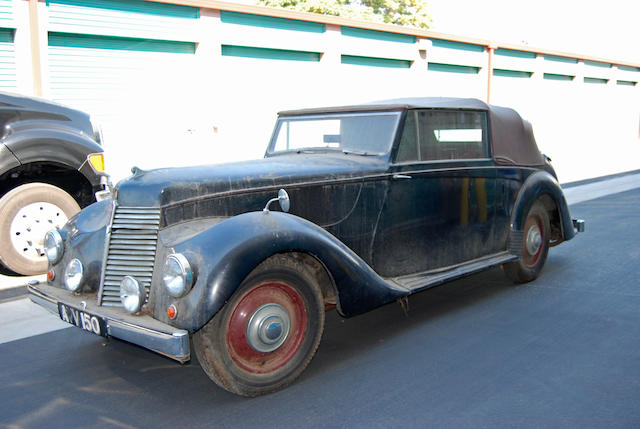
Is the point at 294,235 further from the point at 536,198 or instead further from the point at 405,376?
the point at 536,198

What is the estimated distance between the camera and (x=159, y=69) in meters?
12.4

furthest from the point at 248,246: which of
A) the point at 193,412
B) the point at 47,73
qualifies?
the point at 47,73

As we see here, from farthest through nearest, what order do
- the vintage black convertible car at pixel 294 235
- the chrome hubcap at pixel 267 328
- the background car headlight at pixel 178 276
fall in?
the chrome hubcap at pixel 267 328 → the vintage black convertible car at pixel 294 235 → the background car headlight at pixel 178 276

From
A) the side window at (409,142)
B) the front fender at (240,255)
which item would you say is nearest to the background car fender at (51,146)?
the front fender at (240,255)

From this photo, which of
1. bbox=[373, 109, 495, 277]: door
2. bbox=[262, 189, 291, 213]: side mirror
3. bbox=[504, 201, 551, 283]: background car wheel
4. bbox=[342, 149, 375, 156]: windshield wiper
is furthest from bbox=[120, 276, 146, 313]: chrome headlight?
bbox=[504, 201, 551, 283]: background car wheel

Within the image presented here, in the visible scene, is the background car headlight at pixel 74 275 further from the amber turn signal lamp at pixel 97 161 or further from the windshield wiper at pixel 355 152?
the amber turn signal lamp at pixel 97 161

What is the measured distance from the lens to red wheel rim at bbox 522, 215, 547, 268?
5316 mm

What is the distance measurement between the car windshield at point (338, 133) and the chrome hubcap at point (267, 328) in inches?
61.2

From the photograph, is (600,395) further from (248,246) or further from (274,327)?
(248,246)

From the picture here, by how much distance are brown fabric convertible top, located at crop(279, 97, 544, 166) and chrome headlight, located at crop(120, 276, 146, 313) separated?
7.26 feet

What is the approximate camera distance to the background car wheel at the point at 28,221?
559cm

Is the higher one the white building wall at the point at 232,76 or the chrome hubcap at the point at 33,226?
the white building wall at the point at 232,76

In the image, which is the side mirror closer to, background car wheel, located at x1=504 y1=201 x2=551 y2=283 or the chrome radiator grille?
the chrome radiator grille

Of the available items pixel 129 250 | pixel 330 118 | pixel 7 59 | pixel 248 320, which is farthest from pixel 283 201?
pixel 7 59
